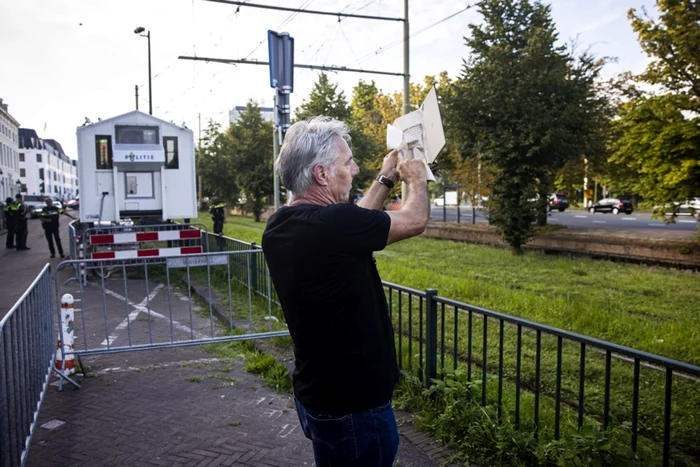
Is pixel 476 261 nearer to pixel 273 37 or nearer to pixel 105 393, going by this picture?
pixel 273 37

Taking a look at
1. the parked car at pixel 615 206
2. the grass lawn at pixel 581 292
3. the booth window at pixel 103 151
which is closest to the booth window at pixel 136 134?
the booth window at pixel 103 151

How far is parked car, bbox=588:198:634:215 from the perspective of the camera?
122 ft

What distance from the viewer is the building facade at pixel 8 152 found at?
184 feet

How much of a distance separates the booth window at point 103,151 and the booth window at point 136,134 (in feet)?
0.80

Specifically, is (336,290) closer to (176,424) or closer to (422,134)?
(422,134)

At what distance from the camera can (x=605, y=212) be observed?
Result: 3953 centimetres

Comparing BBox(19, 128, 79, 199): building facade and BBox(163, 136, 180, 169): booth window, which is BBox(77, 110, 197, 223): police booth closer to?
BBox(163, 136, 180, 169): booth window

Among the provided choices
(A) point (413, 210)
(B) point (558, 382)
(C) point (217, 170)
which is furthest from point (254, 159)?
(A) point (413, 210)

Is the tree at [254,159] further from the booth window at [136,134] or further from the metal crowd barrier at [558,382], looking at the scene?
the metal crowd barrier at [558,382]

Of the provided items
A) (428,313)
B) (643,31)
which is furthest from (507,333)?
(643,31)

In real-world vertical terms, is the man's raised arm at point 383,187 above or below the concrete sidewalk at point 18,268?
above

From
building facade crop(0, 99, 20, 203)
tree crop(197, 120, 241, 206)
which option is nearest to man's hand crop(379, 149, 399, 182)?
tree crop(197, 120, 241, 206)

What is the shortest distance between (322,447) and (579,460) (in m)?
1.61

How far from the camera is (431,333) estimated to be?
4254 millimetres
